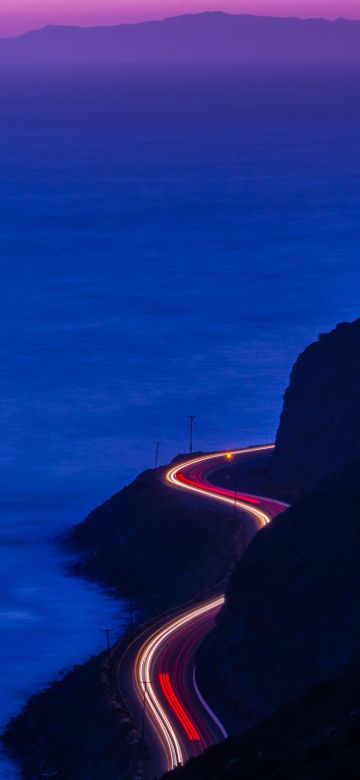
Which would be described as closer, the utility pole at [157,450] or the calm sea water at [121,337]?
the calm sea water at [121,337]

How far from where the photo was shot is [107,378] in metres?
88.8

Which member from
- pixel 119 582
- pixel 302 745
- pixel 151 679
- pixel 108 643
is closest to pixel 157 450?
pixel 119 582

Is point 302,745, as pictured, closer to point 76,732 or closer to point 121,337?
point 76,732

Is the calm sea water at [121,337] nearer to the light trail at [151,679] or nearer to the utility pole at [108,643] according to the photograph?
the utility pole at [108,643]

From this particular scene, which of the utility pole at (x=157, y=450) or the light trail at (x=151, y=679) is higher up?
the utility pole at (x=157, y=450)

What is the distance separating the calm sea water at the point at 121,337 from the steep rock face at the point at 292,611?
6371 mm

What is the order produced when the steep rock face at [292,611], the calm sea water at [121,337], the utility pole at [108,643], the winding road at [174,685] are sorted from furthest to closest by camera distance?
the calm sea water at [121,337] → the utility pole at [108,643] → the steep rock face at [292,611] → the winding road at [174,685]

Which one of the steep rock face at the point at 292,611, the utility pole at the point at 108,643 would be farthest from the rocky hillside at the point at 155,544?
the steep rock face at the point at 292,611

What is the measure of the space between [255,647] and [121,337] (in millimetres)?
68428

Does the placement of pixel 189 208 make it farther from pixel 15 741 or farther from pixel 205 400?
pixel 15 741

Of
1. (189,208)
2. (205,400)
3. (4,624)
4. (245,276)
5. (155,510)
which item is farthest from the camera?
(189,208)

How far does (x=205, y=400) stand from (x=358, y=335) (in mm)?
29360

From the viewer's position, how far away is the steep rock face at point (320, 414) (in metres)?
51.0

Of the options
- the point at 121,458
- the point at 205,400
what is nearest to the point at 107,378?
the point at 205,400
